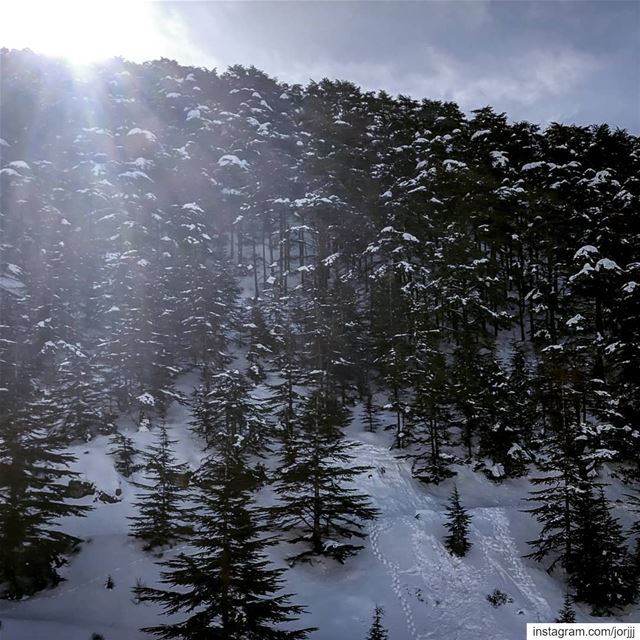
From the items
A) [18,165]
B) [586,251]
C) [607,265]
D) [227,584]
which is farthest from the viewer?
[18,165]

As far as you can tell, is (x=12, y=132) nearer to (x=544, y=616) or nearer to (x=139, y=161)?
(x=139, y=161)

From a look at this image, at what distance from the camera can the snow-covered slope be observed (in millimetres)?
12445


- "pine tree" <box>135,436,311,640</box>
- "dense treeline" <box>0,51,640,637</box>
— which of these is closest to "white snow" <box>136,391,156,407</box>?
"dense treeline" <box>0,51,640,637</box>

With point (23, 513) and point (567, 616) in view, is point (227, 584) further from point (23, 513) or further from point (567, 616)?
point (567, 616)

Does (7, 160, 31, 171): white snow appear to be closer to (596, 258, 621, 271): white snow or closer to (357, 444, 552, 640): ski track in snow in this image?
(357, 444, 552, 640): ski track in snow

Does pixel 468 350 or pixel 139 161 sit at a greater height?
pixel 139 161

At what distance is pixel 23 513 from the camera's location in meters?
12.1

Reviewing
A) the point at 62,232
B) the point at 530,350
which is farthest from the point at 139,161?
the point at 530,350

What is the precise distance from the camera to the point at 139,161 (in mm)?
42156

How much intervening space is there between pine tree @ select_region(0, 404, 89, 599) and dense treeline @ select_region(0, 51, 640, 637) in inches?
4.4

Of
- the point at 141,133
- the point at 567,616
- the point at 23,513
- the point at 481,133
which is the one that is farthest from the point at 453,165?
the point at 23,513

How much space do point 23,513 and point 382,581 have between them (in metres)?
12.2

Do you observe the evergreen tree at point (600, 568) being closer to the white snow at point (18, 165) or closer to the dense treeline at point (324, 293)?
the dense treeline at point (324, 293)

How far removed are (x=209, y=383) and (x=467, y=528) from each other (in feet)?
55.9
